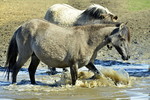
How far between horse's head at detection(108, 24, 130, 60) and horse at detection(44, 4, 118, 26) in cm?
243

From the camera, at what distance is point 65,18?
41.5 feet

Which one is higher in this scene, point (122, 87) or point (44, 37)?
point (44, 37)

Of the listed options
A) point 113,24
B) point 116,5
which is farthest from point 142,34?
point 113,24

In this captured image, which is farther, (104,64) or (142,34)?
(142,34)

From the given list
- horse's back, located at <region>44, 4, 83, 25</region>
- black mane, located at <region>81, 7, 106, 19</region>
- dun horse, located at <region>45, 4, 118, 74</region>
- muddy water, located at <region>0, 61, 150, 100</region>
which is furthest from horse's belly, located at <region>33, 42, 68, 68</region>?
horse's back, located at <region>44, 4, 83, 25</region>

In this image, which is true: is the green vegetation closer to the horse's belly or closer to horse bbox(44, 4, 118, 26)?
horse bbox(44, 4, 118, 26)

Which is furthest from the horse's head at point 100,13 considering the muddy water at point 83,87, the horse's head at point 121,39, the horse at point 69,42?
the horse's head at point 121,39

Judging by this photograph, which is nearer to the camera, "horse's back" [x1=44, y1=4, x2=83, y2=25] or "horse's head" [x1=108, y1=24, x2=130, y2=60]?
"horse's head" [x1=108, y1=24, x2=130, y2=60]

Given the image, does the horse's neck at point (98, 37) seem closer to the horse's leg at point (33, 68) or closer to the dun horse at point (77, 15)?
the horse's leg at point (33, 68)

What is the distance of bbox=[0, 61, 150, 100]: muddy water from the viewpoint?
834cm

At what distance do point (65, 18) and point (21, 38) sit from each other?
3250 millimetres

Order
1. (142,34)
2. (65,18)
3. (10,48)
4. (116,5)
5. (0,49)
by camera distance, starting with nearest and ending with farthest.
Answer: (10,48), (65,18), (0,49), (142,34), (116,5)

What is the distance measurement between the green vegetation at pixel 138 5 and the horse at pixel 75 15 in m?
9.20

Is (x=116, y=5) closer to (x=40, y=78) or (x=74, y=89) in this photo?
(x=40, y=78)
